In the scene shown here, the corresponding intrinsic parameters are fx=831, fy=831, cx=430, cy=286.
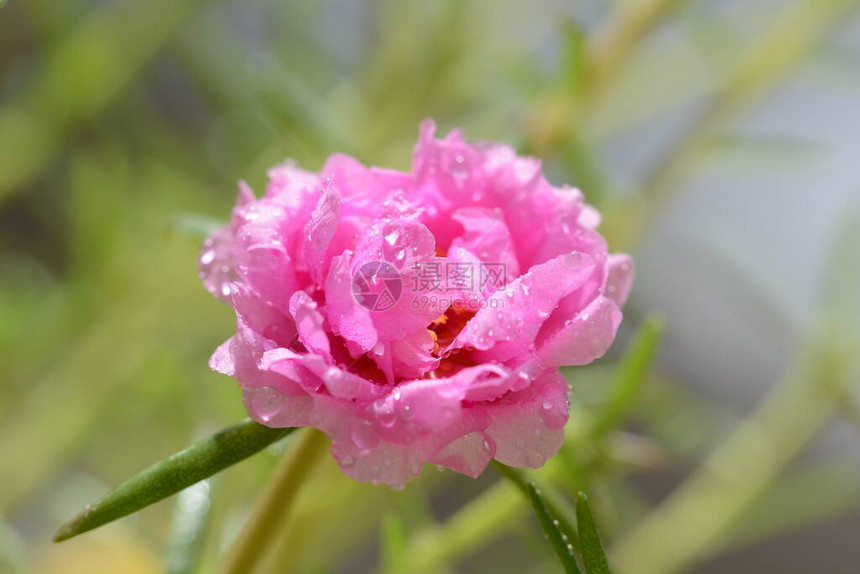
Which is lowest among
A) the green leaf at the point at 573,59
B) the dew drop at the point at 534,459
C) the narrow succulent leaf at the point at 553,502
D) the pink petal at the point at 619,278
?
the narrow succulent leaf at the point at 553,502

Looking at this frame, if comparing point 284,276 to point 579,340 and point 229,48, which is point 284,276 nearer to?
point 579,340

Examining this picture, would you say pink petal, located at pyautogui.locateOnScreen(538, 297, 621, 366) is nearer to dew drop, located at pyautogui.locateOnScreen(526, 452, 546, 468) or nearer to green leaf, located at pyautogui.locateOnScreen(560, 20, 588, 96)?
dew drop, located at pyautogui.locateOnScreen(526, 452, 546, 468)

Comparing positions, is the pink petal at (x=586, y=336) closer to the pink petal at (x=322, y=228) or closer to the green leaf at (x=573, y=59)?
the pink petal at (x=322, y=228)

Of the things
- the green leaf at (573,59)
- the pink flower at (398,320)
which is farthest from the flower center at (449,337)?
the green leaf at (573,59)

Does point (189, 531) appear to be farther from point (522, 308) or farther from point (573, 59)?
Result: point (573, 59)

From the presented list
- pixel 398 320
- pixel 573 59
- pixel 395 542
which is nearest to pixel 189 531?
pixel 395 542

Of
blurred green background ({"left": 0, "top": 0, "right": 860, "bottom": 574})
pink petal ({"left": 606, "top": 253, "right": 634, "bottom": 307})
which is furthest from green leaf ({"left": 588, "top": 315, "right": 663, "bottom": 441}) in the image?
pink petal ({"left": 606, "top": 253, "right": 634, "bottom": 307})
